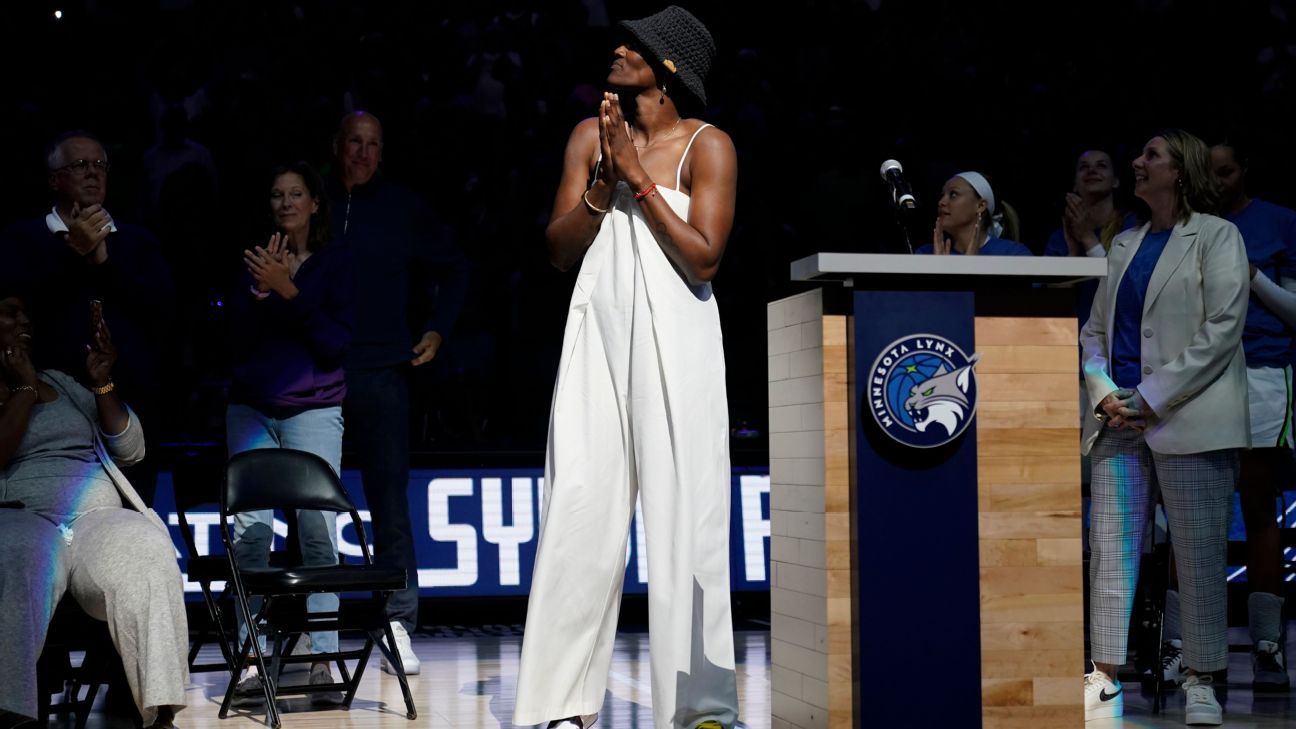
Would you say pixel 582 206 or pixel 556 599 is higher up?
pixel 582 206

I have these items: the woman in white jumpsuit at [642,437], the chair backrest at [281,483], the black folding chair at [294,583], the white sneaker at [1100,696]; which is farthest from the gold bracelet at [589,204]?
the white sneaker at [1100,696]

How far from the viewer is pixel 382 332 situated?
6504 millimetres

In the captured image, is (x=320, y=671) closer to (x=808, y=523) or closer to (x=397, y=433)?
(x=397, y=433)

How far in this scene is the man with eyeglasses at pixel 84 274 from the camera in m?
5.32

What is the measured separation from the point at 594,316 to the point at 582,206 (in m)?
0.29

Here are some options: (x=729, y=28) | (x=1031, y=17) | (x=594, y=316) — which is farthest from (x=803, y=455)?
(x=1031, y=17)

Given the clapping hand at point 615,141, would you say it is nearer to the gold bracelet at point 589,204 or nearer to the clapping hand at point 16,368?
the gold bracelet at point 589,204

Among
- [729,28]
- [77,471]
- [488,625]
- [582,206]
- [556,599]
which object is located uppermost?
[729,28]

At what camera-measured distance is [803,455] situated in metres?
3.88

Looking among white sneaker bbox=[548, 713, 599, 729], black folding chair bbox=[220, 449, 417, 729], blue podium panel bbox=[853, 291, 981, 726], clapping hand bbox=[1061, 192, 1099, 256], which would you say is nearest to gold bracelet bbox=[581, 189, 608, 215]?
blue podium panel bbox=[853, 291, 981, 726]

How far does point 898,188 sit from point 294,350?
2919mm

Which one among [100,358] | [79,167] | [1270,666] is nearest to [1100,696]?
[1270,666]

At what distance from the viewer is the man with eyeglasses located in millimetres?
5316

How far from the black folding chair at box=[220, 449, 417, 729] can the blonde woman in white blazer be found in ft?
7.97
